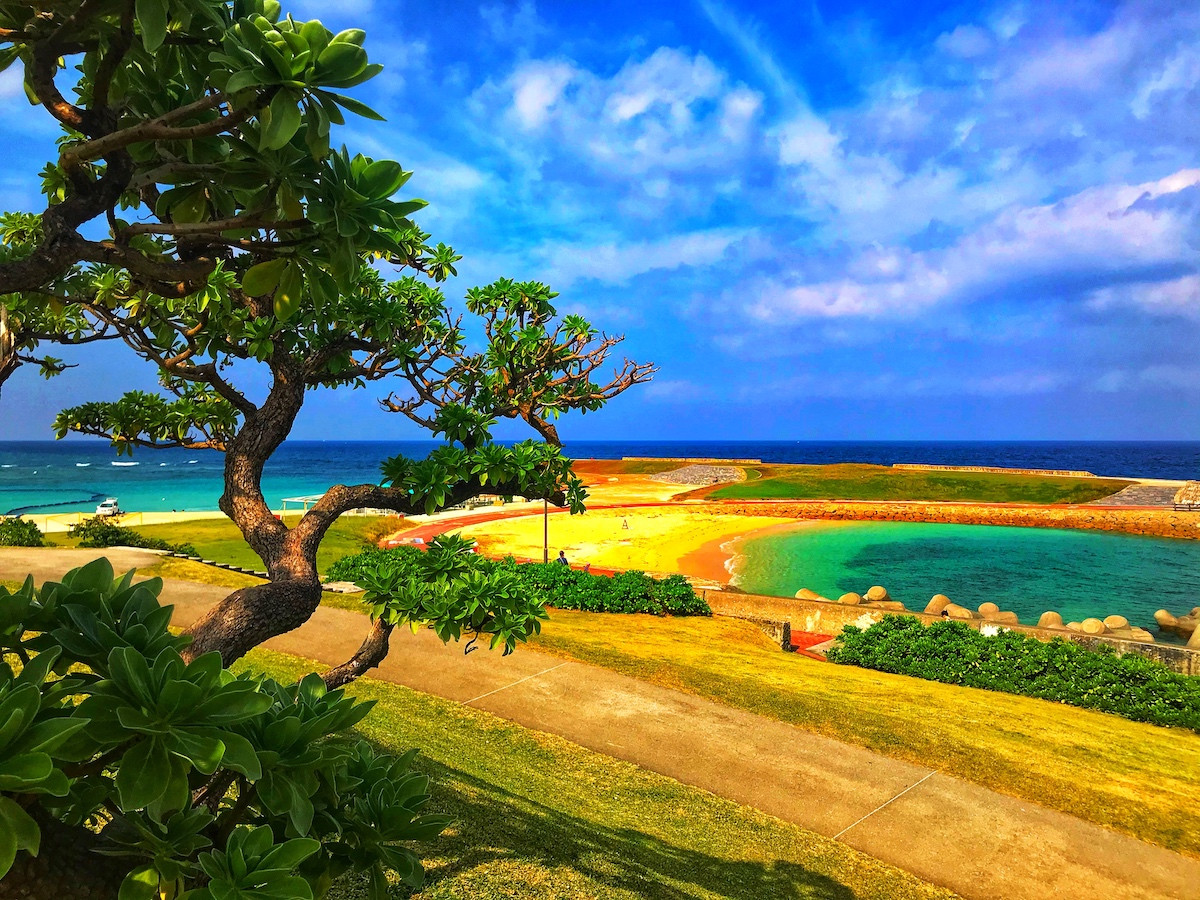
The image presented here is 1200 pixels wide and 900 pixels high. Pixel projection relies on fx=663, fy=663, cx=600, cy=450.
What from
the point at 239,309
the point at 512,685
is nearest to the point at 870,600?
the point at 512,685

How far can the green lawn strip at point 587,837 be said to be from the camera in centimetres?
567

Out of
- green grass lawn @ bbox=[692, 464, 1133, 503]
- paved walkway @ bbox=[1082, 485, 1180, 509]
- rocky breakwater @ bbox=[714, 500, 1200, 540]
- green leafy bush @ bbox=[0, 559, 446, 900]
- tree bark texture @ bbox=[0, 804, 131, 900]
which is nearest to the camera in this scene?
green leafy bush @ bbox=[0, 559, 446, 900]

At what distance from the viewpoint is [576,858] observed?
20.0ft

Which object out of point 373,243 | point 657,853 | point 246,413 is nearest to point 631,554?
point 657,853

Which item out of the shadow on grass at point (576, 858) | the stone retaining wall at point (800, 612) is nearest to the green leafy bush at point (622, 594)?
the stone retaining wall at point (800, 612)

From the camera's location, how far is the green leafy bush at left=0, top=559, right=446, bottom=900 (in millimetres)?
1353

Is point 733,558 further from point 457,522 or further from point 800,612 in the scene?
point 457,522

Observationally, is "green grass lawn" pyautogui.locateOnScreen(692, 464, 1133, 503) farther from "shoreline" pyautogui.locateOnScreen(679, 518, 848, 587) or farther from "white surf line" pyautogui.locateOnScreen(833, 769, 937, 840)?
"white surf line" pyautogui.locateOnScreen(833, 769, 937, 840)

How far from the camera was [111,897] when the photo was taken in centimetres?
166

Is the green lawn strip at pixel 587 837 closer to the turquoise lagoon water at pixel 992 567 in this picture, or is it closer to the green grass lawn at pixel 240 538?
the green grass lawn at pixel 240 538

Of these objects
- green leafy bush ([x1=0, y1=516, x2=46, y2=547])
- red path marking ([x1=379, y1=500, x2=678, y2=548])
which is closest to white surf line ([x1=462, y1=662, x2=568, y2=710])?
green leafy bush ([x1=0, y1=516, x2=46, y2=547])

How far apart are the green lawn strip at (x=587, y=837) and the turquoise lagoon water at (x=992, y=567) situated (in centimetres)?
1946

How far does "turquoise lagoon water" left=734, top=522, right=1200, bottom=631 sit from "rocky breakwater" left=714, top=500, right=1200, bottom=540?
260cm

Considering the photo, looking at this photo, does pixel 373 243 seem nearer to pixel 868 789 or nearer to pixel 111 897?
pixel 111 897
